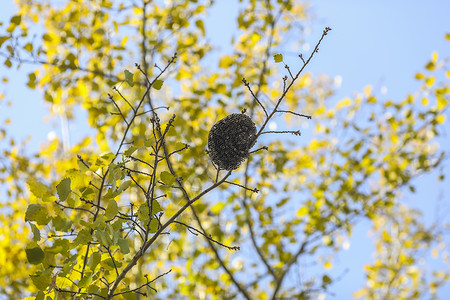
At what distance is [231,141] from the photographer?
1377mm

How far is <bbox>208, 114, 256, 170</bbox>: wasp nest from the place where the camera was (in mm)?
1376

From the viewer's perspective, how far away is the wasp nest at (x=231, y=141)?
1.38m

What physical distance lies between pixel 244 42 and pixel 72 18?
1.29 metres

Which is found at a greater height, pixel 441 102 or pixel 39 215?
pixel 441 102

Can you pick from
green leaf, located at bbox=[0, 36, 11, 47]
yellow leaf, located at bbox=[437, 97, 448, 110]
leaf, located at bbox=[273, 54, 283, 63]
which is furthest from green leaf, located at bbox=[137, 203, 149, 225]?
yellow leaf, located at bbox=[437, 97, 448, 110]

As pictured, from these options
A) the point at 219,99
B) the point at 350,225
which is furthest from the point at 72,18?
the point at 350,225

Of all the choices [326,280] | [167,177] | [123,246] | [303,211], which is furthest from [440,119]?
[123,246]

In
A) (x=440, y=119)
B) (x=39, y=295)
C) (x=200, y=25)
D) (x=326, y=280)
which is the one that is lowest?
(x=39, y=295)

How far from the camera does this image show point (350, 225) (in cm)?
309

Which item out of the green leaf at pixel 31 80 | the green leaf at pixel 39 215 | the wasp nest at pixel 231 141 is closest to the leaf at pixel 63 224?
the green leaf at pixel 39 215

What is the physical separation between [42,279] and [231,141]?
74cm

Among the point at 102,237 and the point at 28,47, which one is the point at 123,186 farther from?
the point at 28,47

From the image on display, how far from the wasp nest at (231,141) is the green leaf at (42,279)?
2.12ft

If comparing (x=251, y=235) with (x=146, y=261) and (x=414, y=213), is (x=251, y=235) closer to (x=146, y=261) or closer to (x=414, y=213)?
(x=146, y=261)
